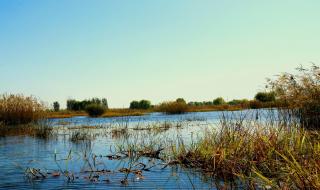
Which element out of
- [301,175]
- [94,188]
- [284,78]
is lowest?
[94,188]

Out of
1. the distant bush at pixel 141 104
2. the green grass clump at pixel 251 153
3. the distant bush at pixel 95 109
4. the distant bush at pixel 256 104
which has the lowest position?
the green grass clump at pixel 251 153

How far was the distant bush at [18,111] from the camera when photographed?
2656 cm

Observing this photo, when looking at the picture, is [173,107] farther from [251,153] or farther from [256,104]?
[251,153]

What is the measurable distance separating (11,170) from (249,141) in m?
6.15

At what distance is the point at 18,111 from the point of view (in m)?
26.8

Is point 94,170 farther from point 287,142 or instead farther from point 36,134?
point 36,134

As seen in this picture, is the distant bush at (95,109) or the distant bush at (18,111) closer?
the distant bush at (18,111)

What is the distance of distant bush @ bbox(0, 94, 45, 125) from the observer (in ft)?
87.1

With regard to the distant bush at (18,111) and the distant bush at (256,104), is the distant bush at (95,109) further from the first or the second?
the distant bush at (256,104)

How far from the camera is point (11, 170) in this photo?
11.0 metres

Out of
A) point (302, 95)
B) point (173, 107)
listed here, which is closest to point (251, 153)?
point (302, 95)

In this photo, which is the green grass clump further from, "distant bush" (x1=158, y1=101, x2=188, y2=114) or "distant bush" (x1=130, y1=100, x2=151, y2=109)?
"distant bush" (x1=130, y1=100, x2=151, y2=109)

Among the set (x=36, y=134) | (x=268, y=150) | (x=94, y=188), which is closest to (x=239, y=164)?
(x=268, y=150)

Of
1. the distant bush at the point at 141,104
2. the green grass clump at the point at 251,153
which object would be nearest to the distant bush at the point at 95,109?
the distant bush at the point at 141,104
